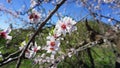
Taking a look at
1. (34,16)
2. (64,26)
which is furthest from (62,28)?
(34,16)

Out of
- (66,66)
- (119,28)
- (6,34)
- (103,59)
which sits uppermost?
(6,34)

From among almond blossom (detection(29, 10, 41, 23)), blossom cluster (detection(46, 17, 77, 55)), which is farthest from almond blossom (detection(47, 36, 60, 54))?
almond blossom (detection(29, 10, 41, 23))

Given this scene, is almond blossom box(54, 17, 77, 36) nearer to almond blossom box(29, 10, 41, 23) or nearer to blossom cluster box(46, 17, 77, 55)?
blossom cluster box(46, 17, 77, 55)

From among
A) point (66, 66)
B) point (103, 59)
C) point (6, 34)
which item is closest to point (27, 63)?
point (66, 66)

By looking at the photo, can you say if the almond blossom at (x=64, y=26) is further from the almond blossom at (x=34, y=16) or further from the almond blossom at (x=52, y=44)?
the almond blossom at (x=34, y=16)

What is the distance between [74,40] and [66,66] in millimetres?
1103

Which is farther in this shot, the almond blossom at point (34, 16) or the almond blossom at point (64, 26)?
the almond blossom at point (34, 16)

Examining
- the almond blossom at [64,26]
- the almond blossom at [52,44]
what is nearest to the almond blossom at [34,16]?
the almond blossom at [52,44]

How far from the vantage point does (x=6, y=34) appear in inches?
73.8

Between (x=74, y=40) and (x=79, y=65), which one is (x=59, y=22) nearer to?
(x=74, y=40)

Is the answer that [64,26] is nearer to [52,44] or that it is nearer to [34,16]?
[52,44]

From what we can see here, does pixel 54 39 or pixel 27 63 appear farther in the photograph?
pixel 27 63

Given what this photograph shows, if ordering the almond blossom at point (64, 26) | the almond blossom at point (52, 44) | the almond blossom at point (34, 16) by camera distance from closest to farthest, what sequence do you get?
the almond blossom at point (64, 26) → the almond blossom at point (52, 44) → the almond blossom at point (34, 16)

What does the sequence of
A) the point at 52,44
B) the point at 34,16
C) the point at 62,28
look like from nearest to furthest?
the point at 62,28
the point at 52,44
the point at 34,16
